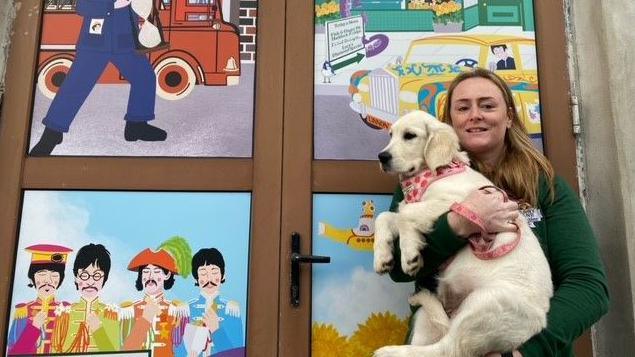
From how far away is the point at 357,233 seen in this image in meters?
3.00

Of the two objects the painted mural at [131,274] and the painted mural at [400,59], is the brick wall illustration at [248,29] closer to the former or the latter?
the painted mural at [400,59]

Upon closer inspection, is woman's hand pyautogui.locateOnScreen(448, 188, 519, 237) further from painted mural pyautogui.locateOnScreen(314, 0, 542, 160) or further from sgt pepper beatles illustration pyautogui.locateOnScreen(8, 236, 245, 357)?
sgt pepper beatles illustration pyautogui.locateOnScreen(8, 236, 245, 357)

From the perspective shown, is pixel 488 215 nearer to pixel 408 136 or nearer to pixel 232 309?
pixel 408 136

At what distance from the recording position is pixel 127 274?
2.96 m

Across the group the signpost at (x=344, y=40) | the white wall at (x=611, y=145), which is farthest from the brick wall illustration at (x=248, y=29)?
the white wall at (x=611, y=145)

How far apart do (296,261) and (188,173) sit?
788 millimetres

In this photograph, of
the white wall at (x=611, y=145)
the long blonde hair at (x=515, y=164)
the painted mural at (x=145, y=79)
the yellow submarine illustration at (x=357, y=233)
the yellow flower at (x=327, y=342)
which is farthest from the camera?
the painted mural at (x=145, y=79)

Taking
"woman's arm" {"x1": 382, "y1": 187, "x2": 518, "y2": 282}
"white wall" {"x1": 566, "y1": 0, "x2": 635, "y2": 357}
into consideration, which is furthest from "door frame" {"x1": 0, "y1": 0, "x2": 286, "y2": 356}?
"white wall" {"x1": 566, "y1": 0, "x2": 635, "y2": 357}

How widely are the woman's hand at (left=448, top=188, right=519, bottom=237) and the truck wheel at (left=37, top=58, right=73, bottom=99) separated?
2.35 meters

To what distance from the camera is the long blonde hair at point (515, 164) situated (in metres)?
2.46

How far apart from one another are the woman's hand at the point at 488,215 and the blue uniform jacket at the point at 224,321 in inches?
52.1

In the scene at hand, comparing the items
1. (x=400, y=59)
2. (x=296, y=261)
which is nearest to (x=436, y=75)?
(x=400, y=59)

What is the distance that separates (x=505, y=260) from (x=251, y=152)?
151cm

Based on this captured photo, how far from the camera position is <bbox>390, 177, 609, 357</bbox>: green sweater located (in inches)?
82.2
